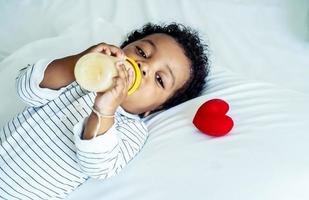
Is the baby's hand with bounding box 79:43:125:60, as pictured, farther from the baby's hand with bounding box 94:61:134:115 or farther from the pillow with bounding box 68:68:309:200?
the pillow with bounding box 68:68:309:200

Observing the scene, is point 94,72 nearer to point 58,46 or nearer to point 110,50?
point 110,50

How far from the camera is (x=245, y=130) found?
1055 millimetres

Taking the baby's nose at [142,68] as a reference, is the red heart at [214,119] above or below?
below

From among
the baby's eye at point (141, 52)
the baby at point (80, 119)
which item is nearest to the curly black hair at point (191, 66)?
the baby at point (80, 119)

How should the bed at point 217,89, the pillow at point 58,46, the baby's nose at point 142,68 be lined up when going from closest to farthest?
the bed at point 217,89 < the baby's nose at point 142,68 < the pillow at point 58,46

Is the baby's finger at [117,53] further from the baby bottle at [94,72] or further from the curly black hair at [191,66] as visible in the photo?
the curly black hair at [191,66]

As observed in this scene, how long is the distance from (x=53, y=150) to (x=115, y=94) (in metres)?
0.24

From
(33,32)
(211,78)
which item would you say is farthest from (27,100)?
(33,32)

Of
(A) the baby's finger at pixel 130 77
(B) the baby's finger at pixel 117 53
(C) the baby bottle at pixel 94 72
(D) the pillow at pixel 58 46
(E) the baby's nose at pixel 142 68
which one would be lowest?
(D) the pillow at pixel 58 46

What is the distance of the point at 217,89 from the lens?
121 centimetres

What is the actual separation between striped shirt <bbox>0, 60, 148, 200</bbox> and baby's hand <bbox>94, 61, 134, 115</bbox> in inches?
2.4

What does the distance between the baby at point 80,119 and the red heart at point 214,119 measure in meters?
0.13

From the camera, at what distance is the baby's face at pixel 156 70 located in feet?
3.58

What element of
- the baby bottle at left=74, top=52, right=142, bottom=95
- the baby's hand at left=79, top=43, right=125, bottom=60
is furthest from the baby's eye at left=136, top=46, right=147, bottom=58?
the baby bottle at left=74, top=52, right=142, bottom=95
